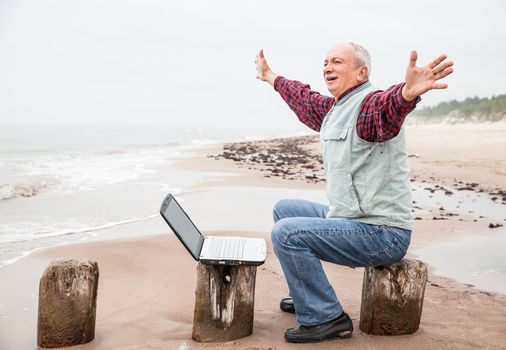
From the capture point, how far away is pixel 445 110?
6322 centimetres

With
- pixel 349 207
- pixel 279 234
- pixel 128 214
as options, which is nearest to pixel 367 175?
pixel 349 207

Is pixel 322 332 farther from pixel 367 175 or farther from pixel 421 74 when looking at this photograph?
pixel 421 74

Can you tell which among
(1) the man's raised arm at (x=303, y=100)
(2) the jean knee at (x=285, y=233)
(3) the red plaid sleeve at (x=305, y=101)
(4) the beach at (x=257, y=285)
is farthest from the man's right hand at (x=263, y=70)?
(4) the beach at (x=257, y=285)

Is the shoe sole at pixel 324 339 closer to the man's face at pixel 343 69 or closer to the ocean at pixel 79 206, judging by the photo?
the man's face at pixel 343 69

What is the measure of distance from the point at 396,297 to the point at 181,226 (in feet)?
5.46

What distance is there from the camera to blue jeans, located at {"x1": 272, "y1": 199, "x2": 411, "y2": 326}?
3.42 m

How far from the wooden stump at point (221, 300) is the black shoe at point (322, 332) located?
39cm

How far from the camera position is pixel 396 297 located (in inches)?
145

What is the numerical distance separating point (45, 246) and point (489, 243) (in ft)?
20.3

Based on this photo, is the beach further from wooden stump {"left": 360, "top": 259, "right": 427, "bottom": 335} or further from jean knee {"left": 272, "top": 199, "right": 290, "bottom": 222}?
jean knee {"left": 272, "top": 199, "right": 290, "bottom": 222}

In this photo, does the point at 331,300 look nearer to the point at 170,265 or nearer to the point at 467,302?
the point at 467,302

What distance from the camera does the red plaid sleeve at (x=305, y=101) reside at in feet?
14.2

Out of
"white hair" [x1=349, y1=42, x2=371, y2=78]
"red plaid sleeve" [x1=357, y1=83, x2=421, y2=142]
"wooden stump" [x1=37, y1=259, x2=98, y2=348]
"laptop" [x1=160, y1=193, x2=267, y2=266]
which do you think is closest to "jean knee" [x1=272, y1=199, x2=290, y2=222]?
"laptop" [x1=160, y1=193, x2=267, y2=266]

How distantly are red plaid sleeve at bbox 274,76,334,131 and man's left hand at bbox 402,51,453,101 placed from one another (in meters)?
1.27
